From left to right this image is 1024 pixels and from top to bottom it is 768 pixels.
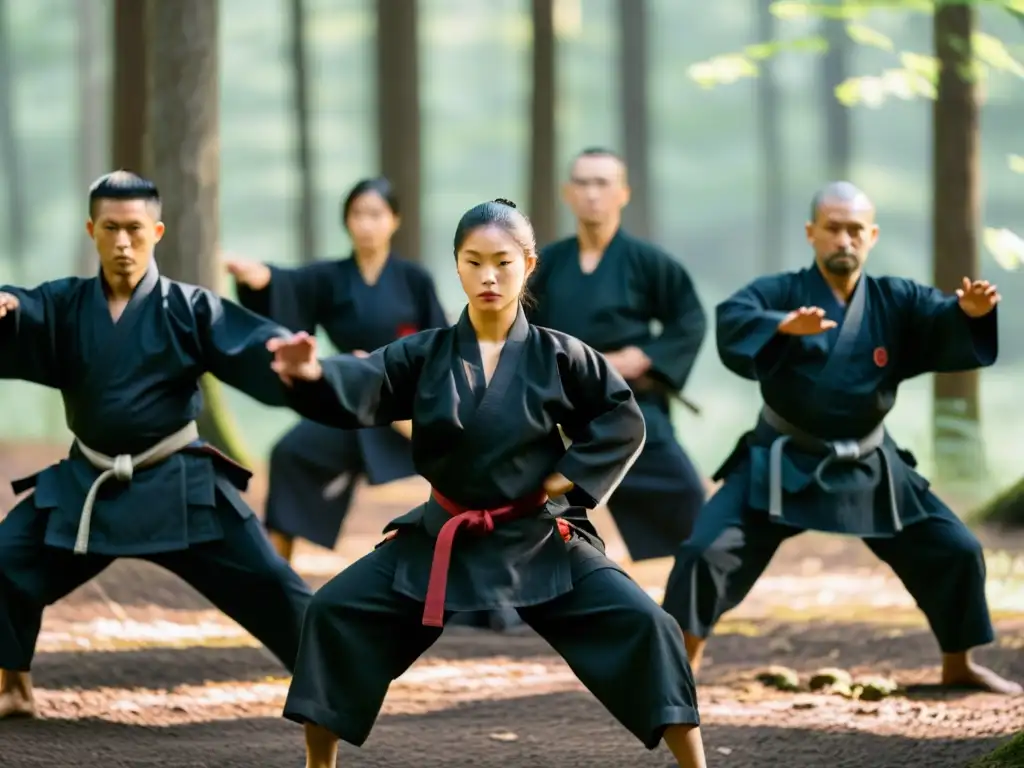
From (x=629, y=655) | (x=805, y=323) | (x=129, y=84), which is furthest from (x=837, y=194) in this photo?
(x=129, y=84)

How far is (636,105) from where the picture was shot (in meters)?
19.3

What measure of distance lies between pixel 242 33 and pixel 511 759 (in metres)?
29.2

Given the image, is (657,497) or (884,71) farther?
(884,71)

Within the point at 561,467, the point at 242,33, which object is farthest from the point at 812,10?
the point at 242,33

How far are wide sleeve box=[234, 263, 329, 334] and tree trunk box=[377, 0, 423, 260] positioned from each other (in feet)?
18.9

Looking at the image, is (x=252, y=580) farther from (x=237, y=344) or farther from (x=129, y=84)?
(x=129, y=84)

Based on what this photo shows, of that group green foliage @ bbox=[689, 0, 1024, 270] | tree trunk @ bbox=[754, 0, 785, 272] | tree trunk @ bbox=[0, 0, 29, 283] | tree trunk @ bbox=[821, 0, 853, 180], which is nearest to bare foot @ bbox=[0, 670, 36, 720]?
green foliage @ bbox=[689, 0, 1024, 270]

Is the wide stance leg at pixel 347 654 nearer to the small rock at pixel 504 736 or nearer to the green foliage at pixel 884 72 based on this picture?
the small rock at pixel 504 736

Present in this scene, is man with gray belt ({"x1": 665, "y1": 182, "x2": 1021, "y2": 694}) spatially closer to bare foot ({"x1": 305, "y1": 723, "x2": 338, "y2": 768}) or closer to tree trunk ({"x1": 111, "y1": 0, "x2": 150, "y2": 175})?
A: bare foot ({"x1": 305, "y1": 723, "x2": 338, "y2": 768})

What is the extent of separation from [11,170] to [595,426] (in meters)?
24.2

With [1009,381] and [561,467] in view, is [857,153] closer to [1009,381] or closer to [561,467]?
[1009,381]

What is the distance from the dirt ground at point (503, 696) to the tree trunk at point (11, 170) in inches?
750

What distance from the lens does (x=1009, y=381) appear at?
89.8ft

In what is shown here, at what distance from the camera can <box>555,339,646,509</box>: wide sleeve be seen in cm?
382
